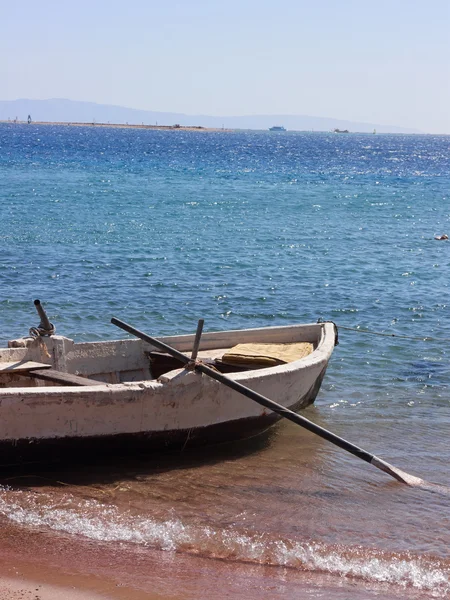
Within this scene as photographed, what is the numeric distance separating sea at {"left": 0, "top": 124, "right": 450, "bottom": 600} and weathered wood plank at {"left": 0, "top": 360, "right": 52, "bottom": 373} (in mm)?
1210

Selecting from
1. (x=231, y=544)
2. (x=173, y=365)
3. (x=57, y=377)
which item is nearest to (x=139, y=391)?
(x=57, y=377)

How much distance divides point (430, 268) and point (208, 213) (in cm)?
1273

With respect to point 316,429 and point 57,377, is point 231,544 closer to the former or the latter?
point 316,429

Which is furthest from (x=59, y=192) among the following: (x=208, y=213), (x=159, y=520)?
(x=159, y=520)

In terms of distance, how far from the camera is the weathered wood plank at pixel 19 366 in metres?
9.12

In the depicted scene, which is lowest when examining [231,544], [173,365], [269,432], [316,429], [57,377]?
[231,544]

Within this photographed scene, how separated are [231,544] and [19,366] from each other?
10.7 ft

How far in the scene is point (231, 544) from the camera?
289 inches

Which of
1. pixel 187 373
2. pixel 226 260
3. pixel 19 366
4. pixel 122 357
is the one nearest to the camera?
pixel 187 373

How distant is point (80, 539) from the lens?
23.7 ft

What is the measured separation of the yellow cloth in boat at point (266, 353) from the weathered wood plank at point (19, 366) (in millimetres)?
2261

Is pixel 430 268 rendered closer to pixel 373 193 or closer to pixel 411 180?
pixel 373 193

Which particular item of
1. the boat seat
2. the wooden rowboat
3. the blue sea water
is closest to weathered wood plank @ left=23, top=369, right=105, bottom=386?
the wooden rowboat

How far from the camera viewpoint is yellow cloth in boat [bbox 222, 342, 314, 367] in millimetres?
10211
